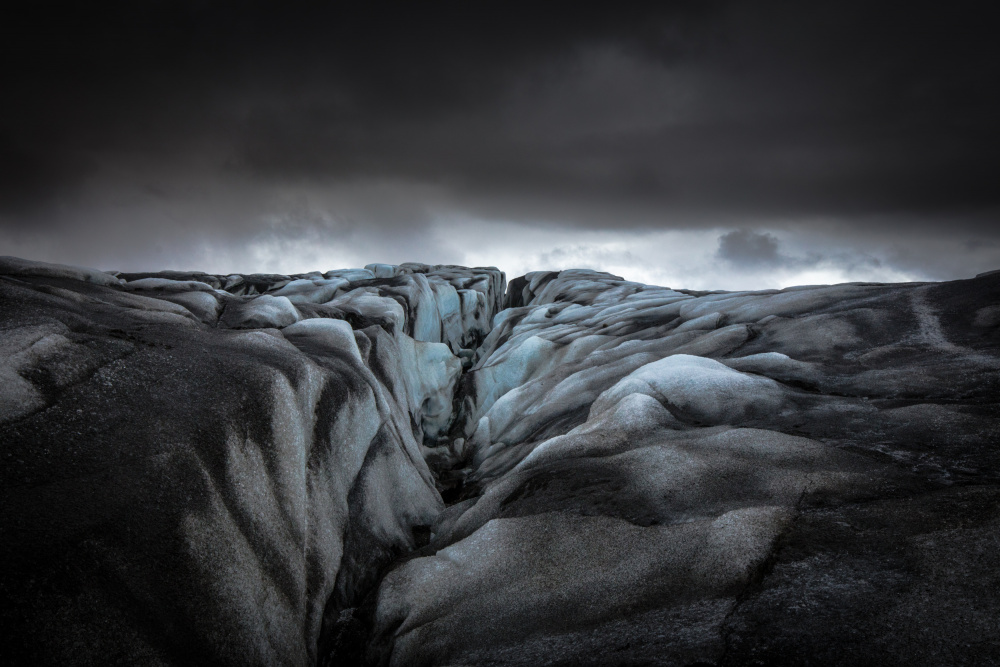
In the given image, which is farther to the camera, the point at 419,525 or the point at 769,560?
the point at 419,525

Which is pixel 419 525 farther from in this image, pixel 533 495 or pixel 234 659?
pixel 234 659

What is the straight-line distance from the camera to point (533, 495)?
6.16 m

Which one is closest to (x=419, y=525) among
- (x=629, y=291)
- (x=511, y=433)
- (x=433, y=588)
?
(x=433, y=588)

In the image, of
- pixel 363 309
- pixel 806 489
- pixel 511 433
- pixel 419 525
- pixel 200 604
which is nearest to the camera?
pixel 200 604

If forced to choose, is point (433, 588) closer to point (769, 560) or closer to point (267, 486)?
point (267, 486)

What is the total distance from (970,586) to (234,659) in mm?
5895

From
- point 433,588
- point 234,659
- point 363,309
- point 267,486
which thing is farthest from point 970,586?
point 363,309

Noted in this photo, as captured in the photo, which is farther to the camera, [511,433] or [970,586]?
[511,433]

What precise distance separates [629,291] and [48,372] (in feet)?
78.7

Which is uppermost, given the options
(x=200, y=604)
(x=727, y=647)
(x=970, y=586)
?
(x=970, y=586)

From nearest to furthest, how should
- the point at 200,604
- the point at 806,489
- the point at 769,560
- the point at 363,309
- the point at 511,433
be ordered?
the point at 769,560
the point at 200,604
the point at 806,489
the point at 511,433
the point at 363,309

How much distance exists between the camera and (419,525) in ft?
25.8

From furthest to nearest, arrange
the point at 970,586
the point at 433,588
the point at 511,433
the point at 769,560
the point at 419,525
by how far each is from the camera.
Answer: the point at 511,433 → the point at 419,525 → the point at 433,588 → the point at 769,560 → the point at 970,586

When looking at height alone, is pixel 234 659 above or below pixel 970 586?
below
